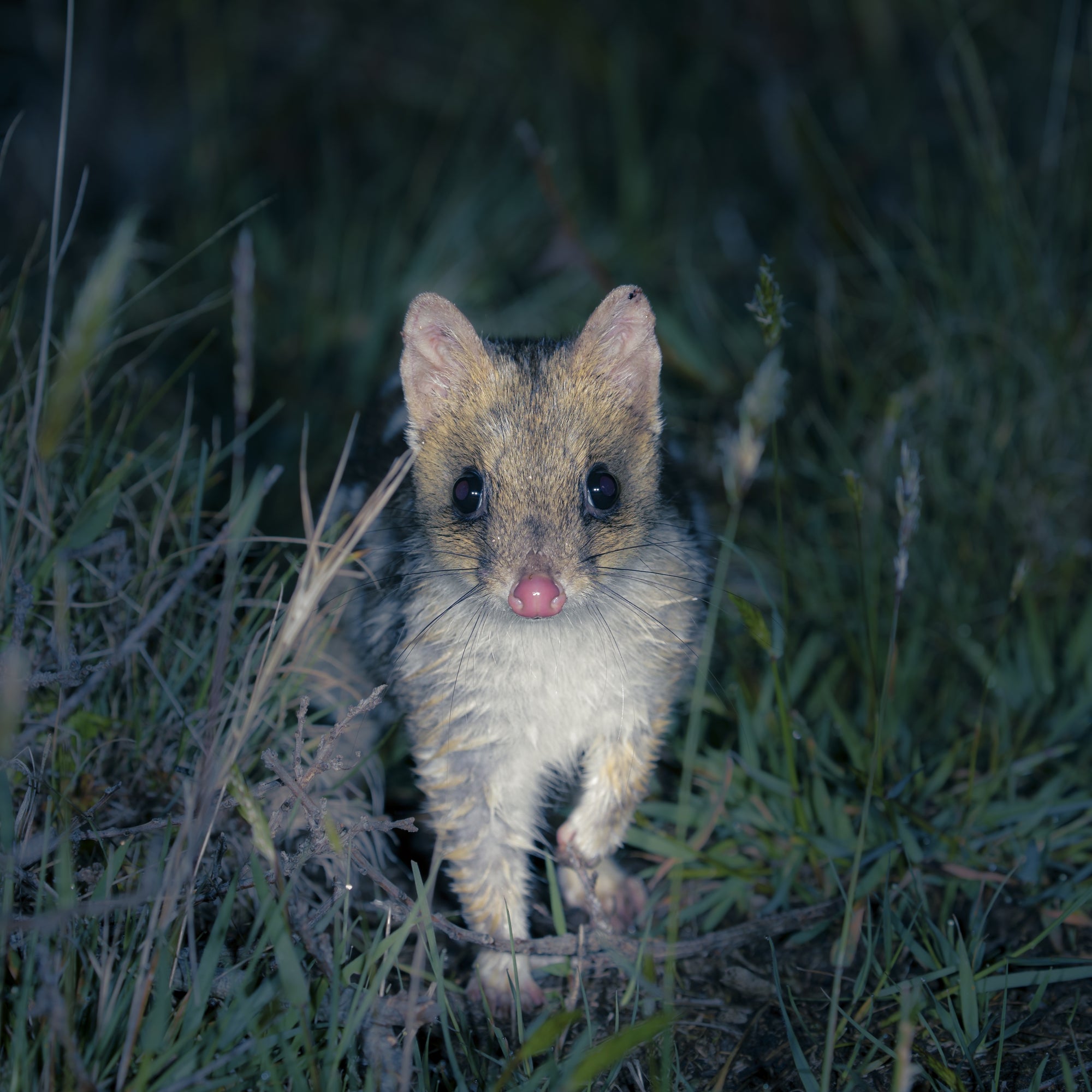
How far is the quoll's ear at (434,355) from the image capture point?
8.75 ft

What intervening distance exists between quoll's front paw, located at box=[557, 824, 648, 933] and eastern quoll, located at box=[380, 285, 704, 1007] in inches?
12.2

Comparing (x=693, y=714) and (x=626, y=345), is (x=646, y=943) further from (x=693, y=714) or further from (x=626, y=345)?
(x=626, y=345)

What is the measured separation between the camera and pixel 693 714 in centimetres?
304

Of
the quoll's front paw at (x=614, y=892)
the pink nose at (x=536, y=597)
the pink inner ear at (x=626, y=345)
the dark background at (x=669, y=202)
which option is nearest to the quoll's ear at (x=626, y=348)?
the pink inner ear at (x=626, y=345)

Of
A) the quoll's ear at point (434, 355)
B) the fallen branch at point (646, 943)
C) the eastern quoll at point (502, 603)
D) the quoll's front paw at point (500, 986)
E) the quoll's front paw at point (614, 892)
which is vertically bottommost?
the quoll's front paw at point (500, 986)

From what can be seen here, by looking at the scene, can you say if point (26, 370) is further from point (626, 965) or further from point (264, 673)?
point (626, 965)

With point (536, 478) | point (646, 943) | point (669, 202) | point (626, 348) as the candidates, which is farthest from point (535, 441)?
point (669, 202)

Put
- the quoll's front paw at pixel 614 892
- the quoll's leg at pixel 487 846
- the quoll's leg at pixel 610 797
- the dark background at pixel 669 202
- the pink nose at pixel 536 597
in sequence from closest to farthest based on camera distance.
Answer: the pink nose at pixel 536 597, the quoll's leg at pixel 487 846, the quoll's leg at pixel 610 797, the quoll's front paw at pixel 614 892, the dark background at pixel 669 202

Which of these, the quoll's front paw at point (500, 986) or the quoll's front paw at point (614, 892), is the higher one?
the quoll's front paw at point (614, 892)

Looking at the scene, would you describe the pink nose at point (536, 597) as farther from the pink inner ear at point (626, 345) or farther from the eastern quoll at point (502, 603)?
the pink inner ear at point (626, 345)

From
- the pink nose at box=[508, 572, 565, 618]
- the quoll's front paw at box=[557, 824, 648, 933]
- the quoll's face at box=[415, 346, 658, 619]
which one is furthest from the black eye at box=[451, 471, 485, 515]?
the quoll's front paw at box=[557, 824, 648, 933]

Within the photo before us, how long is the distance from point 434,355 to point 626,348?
19.7 inches

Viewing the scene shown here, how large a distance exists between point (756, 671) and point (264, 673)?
2099 millimetres

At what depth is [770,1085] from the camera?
2418 millimetres
